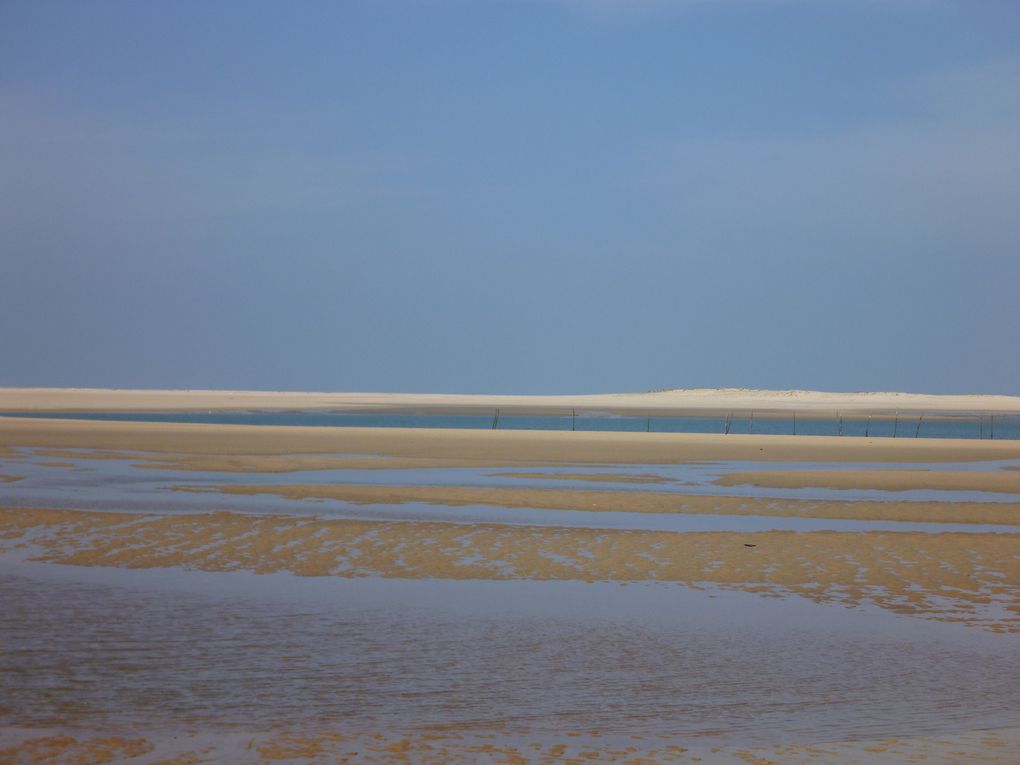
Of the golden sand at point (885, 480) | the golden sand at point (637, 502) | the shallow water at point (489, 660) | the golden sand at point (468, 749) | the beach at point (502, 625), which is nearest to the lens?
the golden sand at point (468, 749)

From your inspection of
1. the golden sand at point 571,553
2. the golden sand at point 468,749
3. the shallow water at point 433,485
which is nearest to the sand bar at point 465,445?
the shallow water at point 433,485

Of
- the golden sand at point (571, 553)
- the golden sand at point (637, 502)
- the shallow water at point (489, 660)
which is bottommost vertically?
the golden sand at point (637, 502)

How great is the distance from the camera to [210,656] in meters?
9.20

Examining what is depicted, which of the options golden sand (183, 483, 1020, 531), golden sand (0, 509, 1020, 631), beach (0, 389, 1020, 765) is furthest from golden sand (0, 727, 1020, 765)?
golden sand (183, 483, 1020, 531)

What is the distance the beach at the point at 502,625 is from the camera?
24.0 feet

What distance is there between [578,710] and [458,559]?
282 inches

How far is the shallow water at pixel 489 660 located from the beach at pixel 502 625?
4 centimetres

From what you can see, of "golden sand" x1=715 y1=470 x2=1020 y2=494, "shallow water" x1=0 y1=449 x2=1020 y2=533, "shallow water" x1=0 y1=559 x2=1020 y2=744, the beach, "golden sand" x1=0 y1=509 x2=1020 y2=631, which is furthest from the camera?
"golden sand" x1=715 y1=470 x2=1020 y2=494

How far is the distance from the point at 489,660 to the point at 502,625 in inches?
59.2

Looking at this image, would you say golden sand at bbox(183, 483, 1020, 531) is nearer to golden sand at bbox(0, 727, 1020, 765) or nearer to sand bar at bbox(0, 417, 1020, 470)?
sand bar at bbox(0, 417, 1020, 470)

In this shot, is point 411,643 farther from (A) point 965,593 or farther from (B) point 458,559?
(A) point 965,593

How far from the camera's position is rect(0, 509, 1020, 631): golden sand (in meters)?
13.3

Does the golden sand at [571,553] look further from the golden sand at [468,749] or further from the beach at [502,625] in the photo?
the golden sand at [468,749]

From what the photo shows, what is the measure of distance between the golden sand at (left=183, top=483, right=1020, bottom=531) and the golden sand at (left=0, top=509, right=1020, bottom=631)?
3.10m
